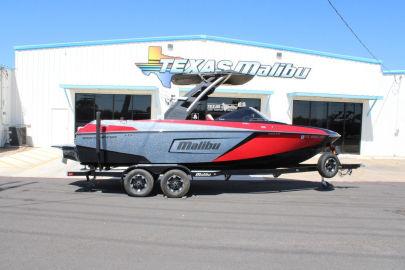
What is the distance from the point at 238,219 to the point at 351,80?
51.4 feet

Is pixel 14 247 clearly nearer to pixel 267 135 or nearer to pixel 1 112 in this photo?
pixel 267 135

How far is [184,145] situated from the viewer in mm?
9797

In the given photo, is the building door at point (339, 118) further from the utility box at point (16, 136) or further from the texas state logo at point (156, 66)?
the utility box at point (16, 136)

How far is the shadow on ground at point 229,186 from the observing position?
10742 mm

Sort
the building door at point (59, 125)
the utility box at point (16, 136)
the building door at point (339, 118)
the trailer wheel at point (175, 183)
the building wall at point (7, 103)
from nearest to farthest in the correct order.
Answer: the trailer wheel at point (175, 183), the building wall at point (7, 103), the utility box at point (16, 136), the building door at point (59, 125), the building door at point (339, 118)

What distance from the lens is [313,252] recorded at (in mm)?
5680

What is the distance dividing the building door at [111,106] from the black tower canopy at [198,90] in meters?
9.23

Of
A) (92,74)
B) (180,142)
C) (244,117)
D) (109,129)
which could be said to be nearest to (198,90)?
(244,117)

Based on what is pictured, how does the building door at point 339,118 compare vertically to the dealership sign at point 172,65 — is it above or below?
below

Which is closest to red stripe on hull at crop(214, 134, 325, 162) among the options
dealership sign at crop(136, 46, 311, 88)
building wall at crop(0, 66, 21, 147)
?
dealership sign at crop(136, 46, 311, 88)

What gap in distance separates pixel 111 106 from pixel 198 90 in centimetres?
1046

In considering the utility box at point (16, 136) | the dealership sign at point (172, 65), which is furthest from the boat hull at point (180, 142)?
the utility box at point (16, 136)

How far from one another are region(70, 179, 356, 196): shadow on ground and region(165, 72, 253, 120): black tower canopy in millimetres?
1847

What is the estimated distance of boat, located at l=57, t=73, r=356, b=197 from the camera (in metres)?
9.75
